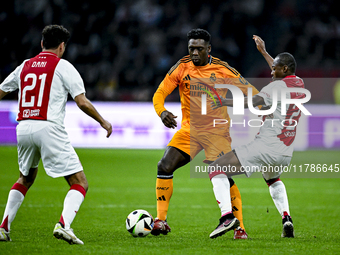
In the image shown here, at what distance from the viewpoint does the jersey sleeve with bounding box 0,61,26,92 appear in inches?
174

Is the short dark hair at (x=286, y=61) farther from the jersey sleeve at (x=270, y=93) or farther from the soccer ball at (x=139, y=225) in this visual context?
the soccer ball at (x=139, y=225)

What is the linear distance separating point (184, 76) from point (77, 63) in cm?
1215

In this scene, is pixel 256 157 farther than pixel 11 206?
Yes

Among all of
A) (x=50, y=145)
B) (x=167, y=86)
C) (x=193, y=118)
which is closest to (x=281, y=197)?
(x=193, y=118)

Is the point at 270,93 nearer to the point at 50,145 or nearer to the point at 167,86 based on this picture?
the point at 167,86

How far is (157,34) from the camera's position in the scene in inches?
698

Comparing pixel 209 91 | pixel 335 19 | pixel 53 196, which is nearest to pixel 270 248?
pixel 209 91

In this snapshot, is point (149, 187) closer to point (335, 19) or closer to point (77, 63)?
point (77, 63)

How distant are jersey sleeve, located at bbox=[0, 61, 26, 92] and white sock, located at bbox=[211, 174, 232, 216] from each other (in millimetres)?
2086

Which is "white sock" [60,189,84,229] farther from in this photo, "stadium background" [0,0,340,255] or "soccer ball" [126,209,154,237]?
"soccer ball" [126,209,154,237]

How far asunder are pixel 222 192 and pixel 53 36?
216 cm

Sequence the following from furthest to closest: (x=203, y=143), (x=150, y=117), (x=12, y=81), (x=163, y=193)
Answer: (x=150, y=117)
(x=203, y=143)
(x=163, y=193)
(x=12, y=81)

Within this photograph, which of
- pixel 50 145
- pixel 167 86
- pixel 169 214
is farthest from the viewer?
pixel 169 214

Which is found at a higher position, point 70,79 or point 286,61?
point 286,61
